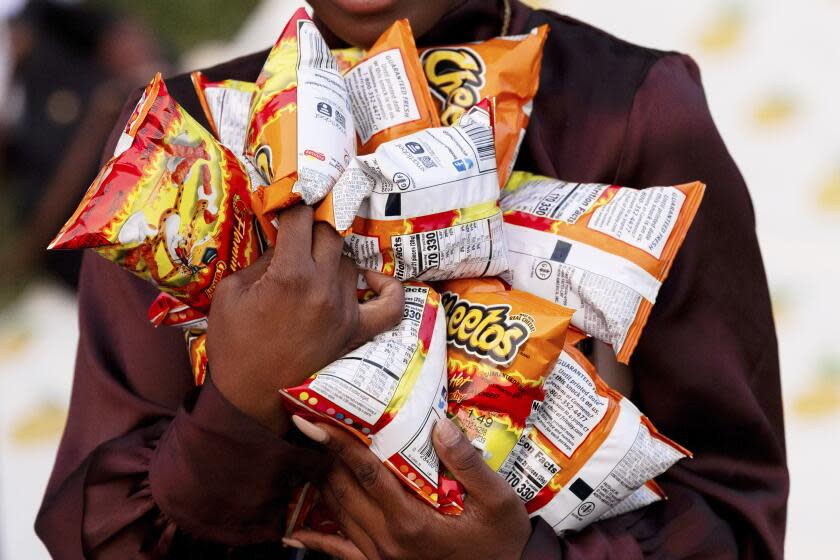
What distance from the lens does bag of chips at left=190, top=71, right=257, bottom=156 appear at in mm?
1398

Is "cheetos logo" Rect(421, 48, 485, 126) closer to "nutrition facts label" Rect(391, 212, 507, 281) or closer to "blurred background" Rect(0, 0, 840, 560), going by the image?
"nutrition facts label" Rect(391, 212, 507, 281)

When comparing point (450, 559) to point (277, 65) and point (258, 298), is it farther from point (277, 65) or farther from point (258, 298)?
point (277, 65)

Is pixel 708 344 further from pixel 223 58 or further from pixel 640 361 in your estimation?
pixel 223 58

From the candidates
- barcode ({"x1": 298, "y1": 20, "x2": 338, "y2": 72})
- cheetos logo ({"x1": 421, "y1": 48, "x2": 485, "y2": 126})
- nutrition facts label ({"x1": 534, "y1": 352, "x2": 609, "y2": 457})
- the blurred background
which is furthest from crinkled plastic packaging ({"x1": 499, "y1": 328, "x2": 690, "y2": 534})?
the blurred background

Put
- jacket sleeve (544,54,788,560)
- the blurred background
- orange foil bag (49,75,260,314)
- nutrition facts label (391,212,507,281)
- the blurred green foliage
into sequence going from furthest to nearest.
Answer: the blurred green foliage < the blurred background < jacket sleeve (544,54,788,560) < nutrition facts label (391,212,507,281) < orange foil bag (49,75,260,314)

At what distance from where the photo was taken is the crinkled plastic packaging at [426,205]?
121 cm

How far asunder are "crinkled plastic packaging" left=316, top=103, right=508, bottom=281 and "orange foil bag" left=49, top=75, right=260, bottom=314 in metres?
0.11

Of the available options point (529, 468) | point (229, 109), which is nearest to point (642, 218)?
point (529, 468)

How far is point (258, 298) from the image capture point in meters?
1.19

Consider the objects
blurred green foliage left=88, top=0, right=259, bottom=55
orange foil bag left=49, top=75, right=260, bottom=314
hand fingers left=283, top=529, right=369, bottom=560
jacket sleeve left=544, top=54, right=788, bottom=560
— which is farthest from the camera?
blurred green foliage left=88, top=0, right=259, bottom=55

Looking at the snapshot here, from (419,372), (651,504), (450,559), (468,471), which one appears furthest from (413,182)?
(651,504)

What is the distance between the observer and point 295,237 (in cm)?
119

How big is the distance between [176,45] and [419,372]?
281 centimetres

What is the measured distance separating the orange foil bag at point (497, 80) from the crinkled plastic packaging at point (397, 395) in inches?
10.4
